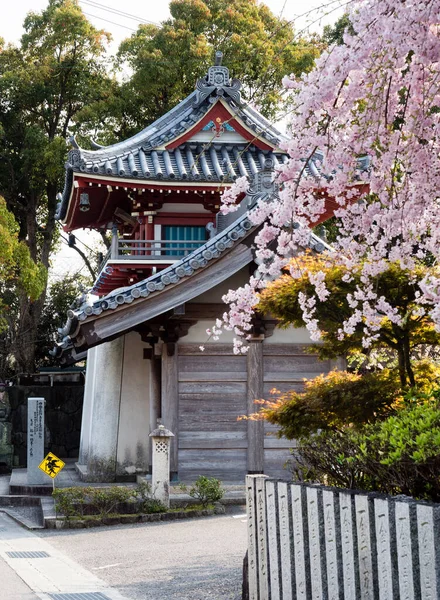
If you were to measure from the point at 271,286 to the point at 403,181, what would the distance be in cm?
277

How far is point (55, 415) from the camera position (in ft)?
90.5

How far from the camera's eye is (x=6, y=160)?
108 feet

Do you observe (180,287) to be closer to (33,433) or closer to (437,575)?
(33,433)

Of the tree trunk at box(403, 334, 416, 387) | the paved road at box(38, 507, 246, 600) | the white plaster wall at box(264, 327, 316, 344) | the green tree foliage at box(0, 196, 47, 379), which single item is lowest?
the paved road at box(38, 507, 246, 600)

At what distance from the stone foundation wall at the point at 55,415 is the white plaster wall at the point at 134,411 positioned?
389 inches

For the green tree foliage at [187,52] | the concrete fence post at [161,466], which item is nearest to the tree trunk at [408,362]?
the concrete fence post at [161,466]

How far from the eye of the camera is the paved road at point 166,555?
7.74 m

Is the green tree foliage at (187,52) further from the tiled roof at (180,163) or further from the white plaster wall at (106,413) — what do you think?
the white plaster wall at (106,413)

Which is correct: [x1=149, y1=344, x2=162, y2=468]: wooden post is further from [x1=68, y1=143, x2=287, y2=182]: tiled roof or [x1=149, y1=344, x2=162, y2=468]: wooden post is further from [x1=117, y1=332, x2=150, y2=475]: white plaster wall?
[x1=68, y1=143, x2=287, y2=182]: tiled roof

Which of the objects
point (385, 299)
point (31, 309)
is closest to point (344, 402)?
point (385, 299)

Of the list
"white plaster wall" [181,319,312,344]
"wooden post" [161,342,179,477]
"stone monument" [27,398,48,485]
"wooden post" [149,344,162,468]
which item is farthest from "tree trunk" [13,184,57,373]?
"wooden post" [161,342,179,477]

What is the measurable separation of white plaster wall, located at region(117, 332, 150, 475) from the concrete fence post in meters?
3.54

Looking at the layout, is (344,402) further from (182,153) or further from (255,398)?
(182,153)

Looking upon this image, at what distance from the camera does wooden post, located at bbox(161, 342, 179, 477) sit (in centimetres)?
1530
